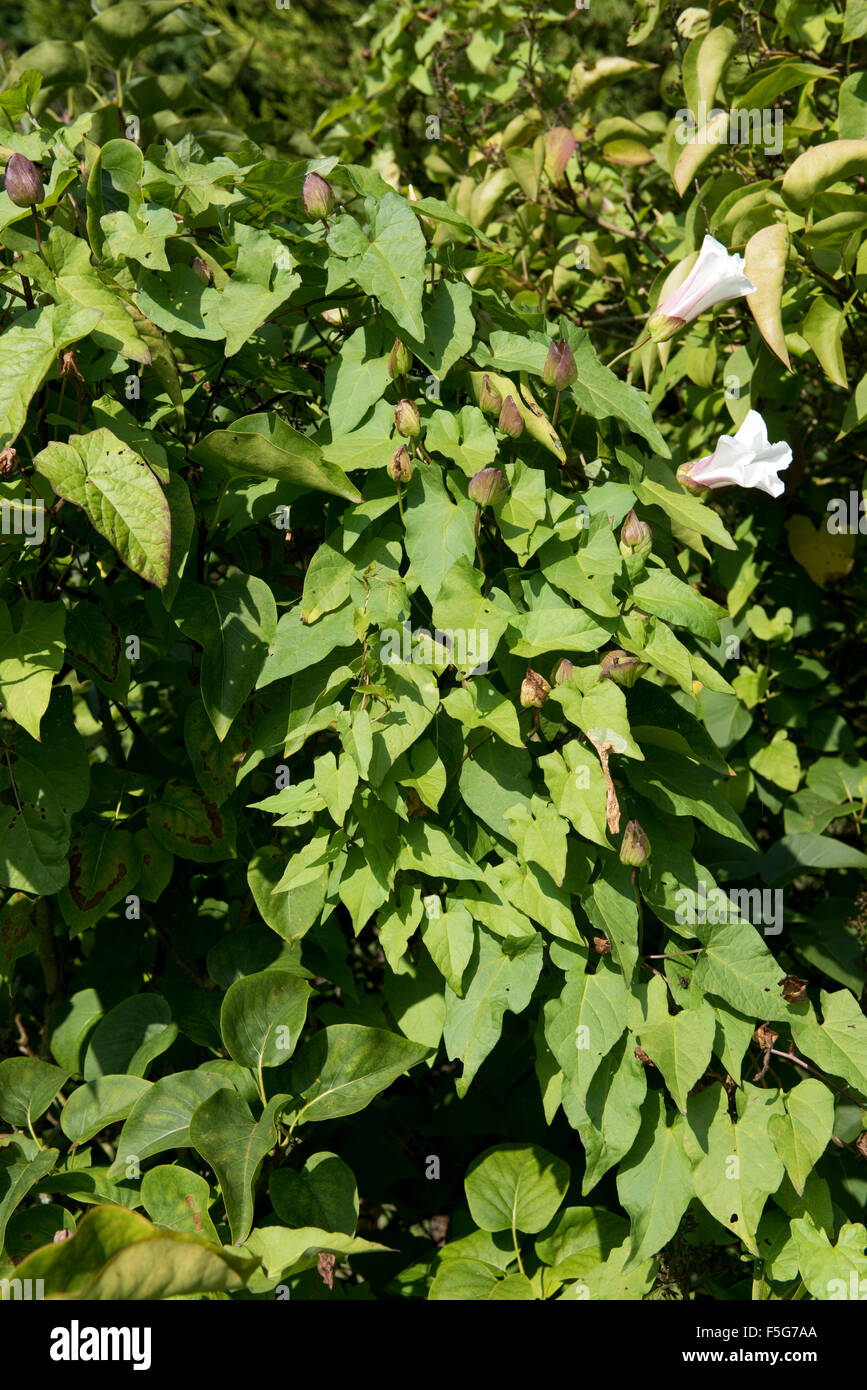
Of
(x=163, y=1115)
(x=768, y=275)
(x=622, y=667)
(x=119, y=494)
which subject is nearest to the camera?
(x=119, y=494)

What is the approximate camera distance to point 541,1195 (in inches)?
64.6

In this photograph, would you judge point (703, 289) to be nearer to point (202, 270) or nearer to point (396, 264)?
point (396, 264)

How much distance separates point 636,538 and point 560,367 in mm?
244

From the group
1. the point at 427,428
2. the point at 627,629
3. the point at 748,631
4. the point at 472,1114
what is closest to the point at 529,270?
the point at 748,631

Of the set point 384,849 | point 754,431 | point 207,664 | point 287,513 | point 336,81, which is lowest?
point 384,849

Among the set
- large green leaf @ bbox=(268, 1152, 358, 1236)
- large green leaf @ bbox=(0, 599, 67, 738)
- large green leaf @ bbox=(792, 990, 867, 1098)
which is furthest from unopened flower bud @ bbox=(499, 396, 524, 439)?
large green leaf @ bbox=(268, 1152, 358, 1236)

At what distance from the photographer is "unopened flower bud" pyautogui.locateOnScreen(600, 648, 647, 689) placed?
1.36 meters

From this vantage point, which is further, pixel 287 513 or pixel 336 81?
pixel 336 81

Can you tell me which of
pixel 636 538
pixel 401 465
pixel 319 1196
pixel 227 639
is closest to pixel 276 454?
pixel 401 465

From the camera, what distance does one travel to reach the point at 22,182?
50.6 inches

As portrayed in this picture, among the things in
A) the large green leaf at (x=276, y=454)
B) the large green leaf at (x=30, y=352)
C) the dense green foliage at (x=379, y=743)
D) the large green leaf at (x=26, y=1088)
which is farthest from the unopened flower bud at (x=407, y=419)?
the large green leaf at (x=26, y=1088)

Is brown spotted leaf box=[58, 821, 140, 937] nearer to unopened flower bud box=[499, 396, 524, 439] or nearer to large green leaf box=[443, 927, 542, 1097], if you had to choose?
large green leaf box=[443, 927, 542, 1097]
